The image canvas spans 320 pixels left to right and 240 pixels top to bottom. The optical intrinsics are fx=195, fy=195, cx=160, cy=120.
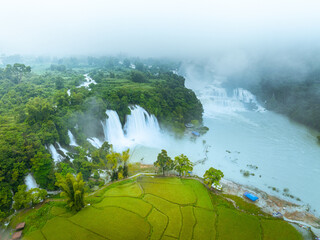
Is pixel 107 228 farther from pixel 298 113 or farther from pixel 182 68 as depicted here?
pixel 182 68

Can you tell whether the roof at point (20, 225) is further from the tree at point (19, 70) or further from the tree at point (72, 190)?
the tree at point (19, 70)

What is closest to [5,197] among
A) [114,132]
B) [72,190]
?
[72,190]

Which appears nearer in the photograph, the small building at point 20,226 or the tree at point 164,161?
the small building at point 20,226

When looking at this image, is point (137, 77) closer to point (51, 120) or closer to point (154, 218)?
point (51, 120)

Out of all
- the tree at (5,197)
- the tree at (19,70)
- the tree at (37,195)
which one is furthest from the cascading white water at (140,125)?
the tree at (19,70)

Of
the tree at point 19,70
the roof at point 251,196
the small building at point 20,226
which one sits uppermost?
the tree at point 19,70

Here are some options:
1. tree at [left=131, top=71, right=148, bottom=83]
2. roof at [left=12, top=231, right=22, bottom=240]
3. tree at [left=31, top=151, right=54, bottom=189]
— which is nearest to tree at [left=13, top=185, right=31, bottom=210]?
tree at [left=31, top=151, right=54, bottom=189]

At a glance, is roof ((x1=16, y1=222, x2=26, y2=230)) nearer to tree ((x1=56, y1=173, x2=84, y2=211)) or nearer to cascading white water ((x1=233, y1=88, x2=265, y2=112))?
tree ((x1=56, y1=173, x2=84, y2=211))
